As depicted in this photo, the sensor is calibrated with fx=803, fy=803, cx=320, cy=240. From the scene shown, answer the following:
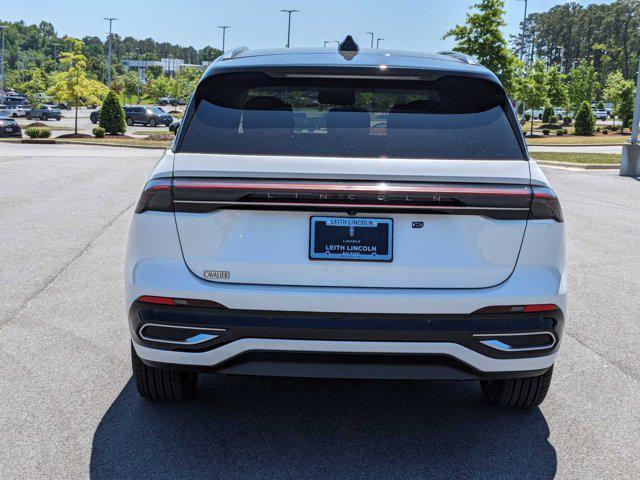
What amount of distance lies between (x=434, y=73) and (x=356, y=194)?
35.7 inches

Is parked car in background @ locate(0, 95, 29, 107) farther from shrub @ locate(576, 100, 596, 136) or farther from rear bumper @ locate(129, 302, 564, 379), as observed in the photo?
rear bumper @ locate(129, 302, 564, 379)

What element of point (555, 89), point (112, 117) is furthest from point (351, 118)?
point (555, 89)

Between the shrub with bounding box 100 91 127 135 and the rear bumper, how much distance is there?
40.4m

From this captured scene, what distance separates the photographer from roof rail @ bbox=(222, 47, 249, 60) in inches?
174

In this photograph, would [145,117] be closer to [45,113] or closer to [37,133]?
[45,113]

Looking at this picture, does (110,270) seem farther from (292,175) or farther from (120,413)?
(292,175)

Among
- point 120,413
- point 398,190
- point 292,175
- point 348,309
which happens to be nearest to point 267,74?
point 292,175

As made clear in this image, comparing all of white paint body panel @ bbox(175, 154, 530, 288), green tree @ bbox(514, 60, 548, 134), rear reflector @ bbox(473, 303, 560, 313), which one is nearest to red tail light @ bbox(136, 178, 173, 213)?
white paint body panel @ bbox(175, 154, 530, 288)

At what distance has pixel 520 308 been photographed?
141 inches

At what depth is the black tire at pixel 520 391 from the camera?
425 centimetres

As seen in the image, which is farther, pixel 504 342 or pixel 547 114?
pixel 547 114

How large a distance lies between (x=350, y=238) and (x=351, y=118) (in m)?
0.71

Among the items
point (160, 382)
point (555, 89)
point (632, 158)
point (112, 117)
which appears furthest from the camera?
point (555, 89)

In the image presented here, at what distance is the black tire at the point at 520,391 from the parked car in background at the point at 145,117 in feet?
192
